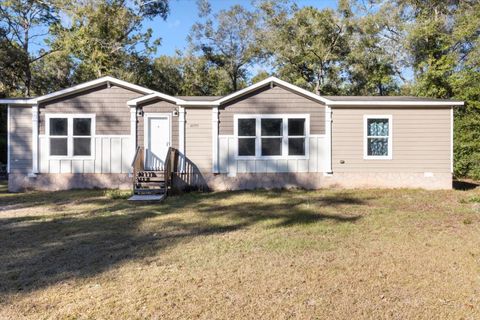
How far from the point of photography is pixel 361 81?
26.1 m

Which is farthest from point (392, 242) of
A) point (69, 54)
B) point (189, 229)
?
point (69, 54)

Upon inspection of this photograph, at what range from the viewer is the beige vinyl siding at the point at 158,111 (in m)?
11.8

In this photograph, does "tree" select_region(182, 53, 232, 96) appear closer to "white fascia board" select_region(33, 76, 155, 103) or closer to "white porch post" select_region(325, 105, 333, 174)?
"white fascia board" select_region(33, 76, 155, 103)

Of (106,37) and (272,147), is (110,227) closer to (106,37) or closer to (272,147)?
(272,147)

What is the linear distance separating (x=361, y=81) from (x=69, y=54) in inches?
803

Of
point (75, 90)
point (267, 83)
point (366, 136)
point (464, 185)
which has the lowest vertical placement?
point (464, 185)

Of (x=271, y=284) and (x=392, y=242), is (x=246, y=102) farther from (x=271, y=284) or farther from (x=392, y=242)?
(x=271, y=284)

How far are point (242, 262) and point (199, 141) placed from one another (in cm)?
758

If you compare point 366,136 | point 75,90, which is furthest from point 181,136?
point 366,136

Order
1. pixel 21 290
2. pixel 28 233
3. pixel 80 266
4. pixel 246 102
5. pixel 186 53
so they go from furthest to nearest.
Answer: pixel 186 53, pixel 246 102, pixel 28 233, pixel 80 266, pixel 21 290

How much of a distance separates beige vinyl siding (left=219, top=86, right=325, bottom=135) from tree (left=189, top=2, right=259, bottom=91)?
56.3 feet

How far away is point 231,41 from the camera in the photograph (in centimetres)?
2933

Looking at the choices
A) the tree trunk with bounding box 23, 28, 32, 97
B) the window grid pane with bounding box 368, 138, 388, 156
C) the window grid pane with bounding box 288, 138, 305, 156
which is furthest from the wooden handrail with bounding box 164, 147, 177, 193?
the tree trunk with bounding box 23, 28, 32, 97

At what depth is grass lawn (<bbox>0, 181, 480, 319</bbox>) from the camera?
3.37m
